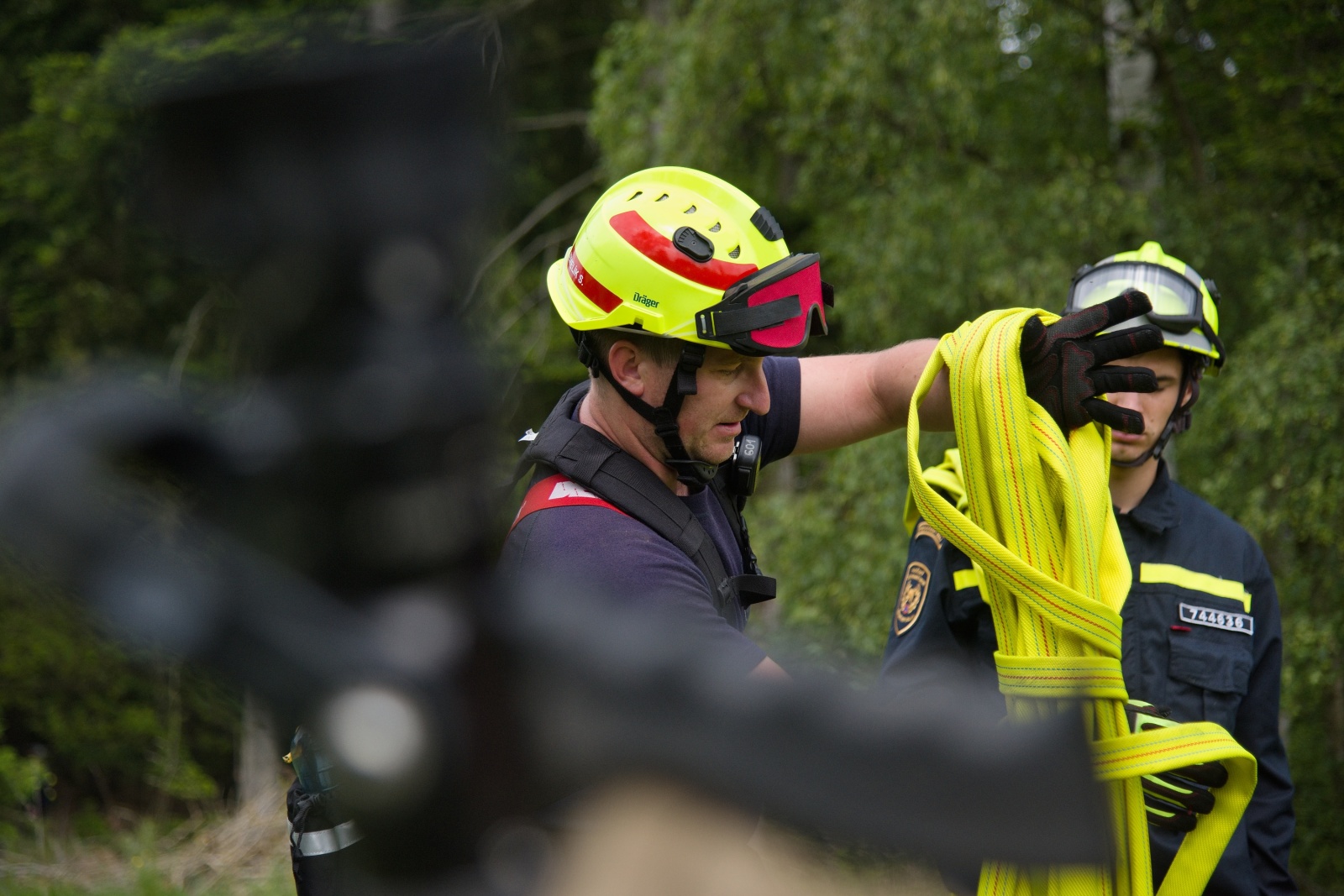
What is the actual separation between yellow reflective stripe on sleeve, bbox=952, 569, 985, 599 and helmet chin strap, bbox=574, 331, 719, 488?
2.94ft

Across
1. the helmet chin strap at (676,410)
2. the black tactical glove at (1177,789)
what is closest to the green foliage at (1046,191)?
the black tactical glove at (1177,789)

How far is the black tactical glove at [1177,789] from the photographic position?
A: 243cm

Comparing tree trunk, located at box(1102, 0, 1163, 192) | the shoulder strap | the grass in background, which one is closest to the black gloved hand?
the shoulder strap

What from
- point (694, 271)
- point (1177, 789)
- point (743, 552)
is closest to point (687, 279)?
point (694, 271)

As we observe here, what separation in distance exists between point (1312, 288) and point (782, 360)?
4802 mm

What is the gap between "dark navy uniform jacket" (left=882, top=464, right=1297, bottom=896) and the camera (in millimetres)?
2863

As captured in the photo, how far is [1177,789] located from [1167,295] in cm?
144

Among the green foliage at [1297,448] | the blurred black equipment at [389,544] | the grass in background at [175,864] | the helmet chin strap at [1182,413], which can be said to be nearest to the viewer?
the blurred black equipment at [389,544]

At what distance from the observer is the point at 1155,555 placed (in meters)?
3.05

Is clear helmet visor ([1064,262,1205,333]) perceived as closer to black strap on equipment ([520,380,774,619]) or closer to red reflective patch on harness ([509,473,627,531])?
black strap on equipment ([520,380,774,619])

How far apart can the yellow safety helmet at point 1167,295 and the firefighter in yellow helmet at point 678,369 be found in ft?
3.89

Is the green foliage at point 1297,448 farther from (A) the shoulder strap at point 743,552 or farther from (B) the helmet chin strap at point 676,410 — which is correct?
(B) the helmet chin strap at point 676,410

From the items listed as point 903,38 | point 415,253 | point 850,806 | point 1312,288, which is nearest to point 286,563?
point 415,253

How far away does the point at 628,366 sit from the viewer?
7.44 feet
